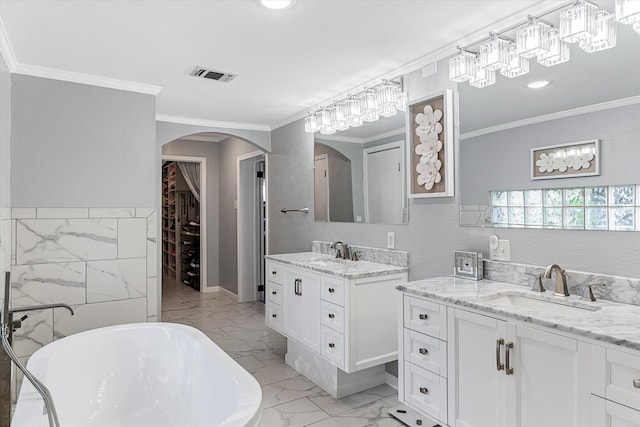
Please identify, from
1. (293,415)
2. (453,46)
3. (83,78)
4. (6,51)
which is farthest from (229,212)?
(453,46)

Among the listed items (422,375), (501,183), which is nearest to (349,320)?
(422,375)

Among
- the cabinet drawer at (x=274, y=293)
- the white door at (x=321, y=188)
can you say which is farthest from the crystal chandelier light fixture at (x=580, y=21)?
the cabinet drawer at (x=274, y=293)

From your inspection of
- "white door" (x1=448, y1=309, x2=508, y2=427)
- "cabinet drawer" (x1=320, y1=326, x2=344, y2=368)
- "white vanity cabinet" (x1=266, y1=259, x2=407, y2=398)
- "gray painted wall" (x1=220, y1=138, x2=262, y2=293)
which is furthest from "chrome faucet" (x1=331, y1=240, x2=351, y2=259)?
"gray painted wall" (x1=220, y1=138, x2=262, y2=293)

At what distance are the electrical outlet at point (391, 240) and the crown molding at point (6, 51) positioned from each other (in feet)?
8.93

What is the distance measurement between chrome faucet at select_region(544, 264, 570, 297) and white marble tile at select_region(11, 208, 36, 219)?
3295mm

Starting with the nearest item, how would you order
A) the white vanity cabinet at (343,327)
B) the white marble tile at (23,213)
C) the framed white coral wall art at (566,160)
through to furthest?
the framed white coral wall art at (566,160), the white vanity cabinet at (343,327), the white marble tile at (23,213)

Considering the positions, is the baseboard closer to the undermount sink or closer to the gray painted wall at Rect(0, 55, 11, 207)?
the undermount sink

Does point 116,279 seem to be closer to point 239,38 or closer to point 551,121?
point 239,38

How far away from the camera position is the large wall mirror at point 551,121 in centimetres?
174

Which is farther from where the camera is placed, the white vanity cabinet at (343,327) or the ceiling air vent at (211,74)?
the ceiling air vent at (211,74)

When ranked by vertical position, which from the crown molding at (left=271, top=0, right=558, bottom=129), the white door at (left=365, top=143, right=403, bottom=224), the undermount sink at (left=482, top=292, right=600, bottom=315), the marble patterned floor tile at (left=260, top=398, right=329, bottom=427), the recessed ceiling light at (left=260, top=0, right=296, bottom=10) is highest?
the recessed ceiling light at (left=260, top=0, right=296, bottom=10)

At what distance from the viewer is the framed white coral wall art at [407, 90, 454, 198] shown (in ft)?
8.22

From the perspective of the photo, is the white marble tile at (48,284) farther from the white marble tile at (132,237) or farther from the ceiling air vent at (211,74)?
the ceiling air vent at (211,74)

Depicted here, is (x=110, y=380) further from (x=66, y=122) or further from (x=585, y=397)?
(x=585, y=397)
